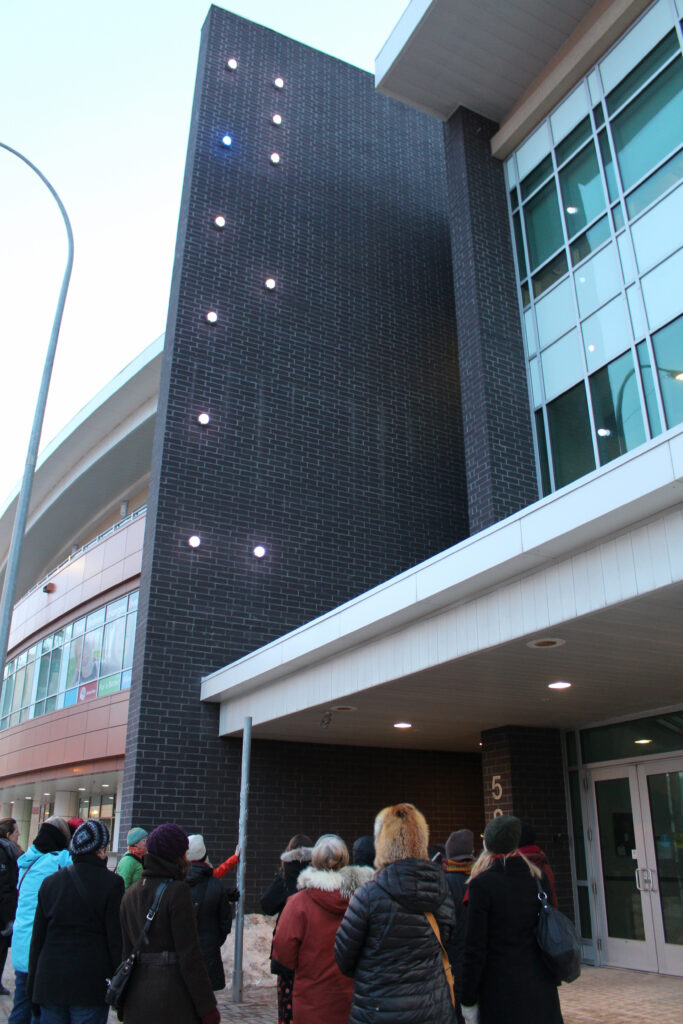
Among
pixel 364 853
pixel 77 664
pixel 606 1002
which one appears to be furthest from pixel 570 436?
pixel 77 664

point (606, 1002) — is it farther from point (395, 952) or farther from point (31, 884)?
point (395, 952)

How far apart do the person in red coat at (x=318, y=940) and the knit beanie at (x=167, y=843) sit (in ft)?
2.30

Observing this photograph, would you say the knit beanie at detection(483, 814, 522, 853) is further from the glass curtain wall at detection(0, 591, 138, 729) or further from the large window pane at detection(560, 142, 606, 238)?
the glass curtain wall at detection(0, 591, 138, 729)

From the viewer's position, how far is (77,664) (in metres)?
20.4

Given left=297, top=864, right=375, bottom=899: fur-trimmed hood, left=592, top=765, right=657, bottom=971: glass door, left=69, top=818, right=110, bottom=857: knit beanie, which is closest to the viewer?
left=297, top=864, right=375, bottom=899: fur-trimmed hood

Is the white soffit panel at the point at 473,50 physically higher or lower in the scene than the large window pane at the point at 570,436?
Answer: higher

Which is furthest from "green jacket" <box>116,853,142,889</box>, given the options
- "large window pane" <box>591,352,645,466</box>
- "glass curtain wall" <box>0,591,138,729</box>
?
"glass curtain wall" <box>0,591,138,729</box>

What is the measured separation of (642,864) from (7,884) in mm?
7669

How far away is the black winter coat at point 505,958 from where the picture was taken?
4051 millimetres

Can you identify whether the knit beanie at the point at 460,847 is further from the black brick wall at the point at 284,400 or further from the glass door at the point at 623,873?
the black brick wall at the point at 284,400

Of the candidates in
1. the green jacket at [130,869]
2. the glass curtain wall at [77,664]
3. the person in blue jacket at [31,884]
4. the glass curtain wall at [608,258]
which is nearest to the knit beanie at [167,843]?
the person in blue jacket at [31,884]

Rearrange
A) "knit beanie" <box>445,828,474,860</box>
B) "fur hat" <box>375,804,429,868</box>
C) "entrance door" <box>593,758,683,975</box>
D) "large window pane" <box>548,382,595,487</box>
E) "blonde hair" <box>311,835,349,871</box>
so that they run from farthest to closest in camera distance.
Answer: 1. "large window pane" <box>548,382,595,487</box>
2. "entrance door" <box>593,758,683,975</box>
3. "knit beanie" <box>445,828,474,860</box>
4. "blonde hair" <box>311,835,349,871</box>
5. "fur hat" <box>375,804,429,868</box>

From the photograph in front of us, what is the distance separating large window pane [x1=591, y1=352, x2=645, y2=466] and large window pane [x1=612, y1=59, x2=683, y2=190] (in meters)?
2.85

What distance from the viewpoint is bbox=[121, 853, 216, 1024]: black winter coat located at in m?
4.01
